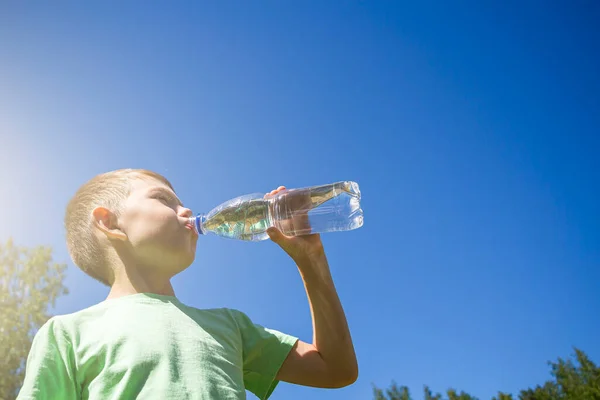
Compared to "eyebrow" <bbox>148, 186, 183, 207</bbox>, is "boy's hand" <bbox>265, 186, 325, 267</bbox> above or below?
below

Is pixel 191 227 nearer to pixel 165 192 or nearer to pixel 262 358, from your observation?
pixel 165 192

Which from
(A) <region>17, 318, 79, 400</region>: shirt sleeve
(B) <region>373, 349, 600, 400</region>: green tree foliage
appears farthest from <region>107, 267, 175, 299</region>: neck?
(B) <region>373, 349, 600, 400</region>: green tree foliage

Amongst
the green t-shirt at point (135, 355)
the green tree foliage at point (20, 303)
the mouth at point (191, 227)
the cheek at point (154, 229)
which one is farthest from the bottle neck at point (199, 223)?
the green tree foliage at point (20, 303)

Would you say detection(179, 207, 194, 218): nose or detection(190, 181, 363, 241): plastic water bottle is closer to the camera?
detection(179, 207, 194, 218): nose

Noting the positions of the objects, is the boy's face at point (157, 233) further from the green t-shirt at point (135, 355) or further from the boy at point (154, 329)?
the green t-shirt at point (135, 355)

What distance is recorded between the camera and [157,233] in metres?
2.06

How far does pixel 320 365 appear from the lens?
218 centimetres

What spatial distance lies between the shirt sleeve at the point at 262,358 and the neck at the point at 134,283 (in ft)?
1.30

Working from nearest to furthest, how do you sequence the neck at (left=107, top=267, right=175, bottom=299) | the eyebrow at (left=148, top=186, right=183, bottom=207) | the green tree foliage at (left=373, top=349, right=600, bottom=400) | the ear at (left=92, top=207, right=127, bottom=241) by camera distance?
1. the neck at (left=107, top=267, right=175, bottom=299)
2. the ear at (left=92, top=207, right=127, bottom=241)
3. the eyebrow at (left=148, top=186, right=183, bottom=207)
4. the green tree foliage at (left=373, top=349, right=600, bottom=400)

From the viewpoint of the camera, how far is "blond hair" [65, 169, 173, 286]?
2180 mm

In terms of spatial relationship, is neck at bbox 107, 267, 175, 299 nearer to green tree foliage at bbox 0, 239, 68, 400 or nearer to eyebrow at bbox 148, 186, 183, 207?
eyebrow at bbox 148, 186, 183, 207

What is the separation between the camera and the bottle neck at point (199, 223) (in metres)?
2.27

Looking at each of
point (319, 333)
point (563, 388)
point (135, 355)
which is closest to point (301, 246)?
point (319, 333)

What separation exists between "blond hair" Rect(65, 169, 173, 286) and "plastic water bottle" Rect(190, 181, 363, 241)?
483 mm
